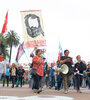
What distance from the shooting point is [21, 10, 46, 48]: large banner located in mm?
14113

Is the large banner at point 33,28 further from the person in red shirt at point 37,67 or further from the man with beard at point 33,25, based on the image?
the person in red shirt at point 37,67

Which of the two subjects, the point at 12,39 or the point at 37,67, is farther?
the point at 12,39

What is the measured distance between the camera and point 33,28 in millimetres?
14531

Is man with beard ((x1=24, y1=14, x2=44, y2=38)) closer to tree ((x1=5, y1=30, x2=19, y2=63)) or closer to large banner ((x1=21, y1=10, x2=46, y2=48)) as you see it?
large banner ((x1=21, y1=10, x2=46, y2=48))

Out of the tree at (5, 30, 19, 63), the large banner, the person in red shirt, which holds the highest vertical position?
the tree at (5, 30, 19, 63)

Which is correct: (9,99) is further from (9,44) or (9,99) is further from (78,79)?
(9,44)

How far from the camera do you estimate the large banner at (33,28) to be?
14.1m

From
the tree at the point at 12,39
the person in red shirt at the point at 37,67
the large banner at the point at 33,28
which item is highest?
the tree at the point at 12,39

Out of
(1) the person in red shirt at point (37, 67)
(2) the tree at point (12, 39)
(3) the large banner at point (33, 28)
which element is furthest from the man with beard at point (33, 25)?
(2) the tree at point (12, 39)

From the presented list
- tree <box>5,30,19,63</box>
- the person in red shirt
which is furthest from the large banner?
tree <box>5,30,19,63</box>

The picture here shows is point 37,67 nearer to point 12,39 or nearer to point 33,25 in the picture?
point 33,25

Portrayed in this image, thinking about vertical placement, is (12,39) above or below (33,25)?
above

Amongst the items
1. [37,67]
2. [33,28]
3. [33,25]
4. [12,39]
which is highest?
[12,39]

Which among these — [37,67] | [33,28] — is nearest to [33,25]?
[33,28]
